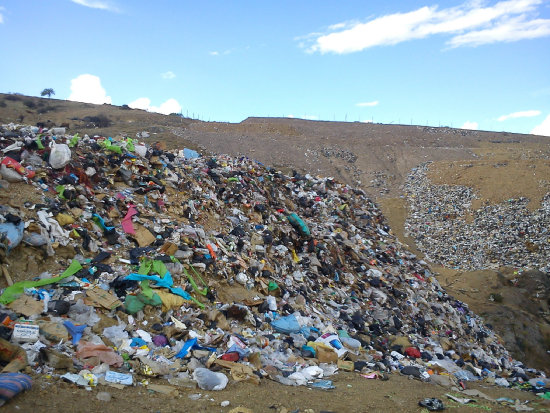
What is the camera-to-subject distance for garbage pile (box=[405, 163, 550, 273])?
12633 mm

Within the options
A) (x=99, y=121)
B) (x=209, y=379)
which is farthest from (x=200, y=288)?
(x=99, y=121)

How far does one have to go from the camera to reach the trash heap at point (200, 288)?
3533 mm

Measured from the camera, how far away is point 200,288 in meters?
4.86

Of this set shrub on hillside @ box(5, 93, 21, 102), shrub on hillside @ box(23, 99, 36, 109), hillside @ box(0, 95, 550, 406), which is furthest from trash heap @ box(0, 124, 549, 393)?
shrub on hillside @ box(5, 93, 21, 102)

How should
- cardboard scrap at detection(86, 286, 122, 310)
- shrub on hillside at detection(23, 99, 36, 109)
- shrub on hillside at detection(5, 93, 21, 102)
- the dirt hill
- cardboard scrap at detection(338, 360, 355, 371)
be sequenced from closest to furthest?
cardboard scrap at detection(86, 286, 122, 310)
cardboard scrap at detection(338, 360, 355, 371)
the dirt hill
shrub on hillside at detection(23, 99, 36, 109)
shrub on hillside at detection(5, 93, 21, 102)

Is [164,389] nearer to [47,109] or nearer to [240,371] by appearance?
[240,371]

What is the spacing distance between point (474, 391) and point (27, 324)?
4.67 meters

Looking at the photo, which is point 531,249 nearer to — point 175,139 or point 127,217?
point 127,217

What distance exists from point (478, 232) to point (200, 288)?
41.4ft

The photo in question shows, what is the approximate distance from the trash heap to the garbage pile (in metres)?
5.10

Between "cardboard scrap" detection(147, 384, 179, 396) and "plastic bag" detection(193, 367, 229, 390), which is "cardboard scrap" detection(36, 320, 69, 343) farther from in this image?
"plastic bag" detection(193, 367, 229, 390)

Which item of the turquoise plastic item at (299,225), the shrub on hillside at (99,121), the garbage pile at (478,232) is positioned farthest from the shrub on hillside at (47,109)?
the turquoise plastic item at (299,225)

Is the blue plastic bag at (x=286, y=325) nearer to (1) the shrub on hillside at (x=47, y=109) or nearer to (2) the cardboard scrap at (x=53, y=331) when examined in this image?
(2) the cardboard scrap at (x=53, y=331)

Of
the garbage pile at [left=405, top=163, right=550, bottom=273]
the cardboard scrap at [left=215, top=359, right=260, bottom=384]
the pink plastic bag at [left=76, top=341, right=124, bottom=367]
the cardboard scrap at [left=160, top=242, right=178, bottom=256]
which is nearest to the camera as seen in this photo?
the pink plastic bag at [left=76, top=341, right=124, bottom=367]
